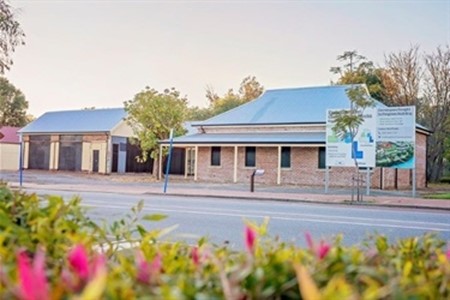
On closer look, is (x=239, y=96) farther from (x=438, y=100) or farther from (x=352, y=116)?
(x=352, y=116)

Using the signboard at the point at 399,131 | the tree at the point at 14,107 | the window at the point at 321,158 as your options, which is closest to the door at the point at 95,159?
the window at the point at 321,158

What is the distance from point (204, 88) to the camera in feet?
237

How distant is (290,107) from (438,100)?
1206cm

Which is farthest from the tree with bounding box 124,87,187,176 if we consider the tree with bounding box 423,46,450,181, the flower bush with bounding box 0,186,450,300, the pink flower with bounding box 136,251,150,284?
the pink flower with bounding box 136,251,150,284

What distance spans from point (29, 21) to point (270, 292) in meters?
20.3

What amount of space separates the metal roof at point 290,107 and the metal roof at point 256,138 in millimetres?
896

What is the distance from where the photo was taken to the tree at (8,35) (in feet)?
59.0

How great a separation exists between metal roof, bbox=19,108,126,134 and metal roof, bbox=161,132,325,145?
10018mm

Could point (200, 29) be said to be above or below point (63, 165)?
above

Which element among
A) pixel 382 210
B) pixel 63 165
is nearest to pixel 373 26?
pixel 382 210

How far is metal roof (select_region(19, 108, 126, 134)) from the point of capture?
43250 millimetres

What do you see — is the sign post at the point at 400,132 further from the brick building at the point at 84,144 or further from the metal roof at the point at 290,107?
the brick building at the point at 84,144

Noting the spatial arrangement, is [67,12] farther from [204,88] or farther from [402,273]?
[204,88]

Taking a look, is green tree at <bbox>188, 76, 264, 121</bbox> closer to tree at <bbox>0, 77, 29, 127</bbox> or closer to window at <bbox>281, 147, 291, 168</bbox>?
tree at <bbox>0, 77, 29, 127</bbox>
